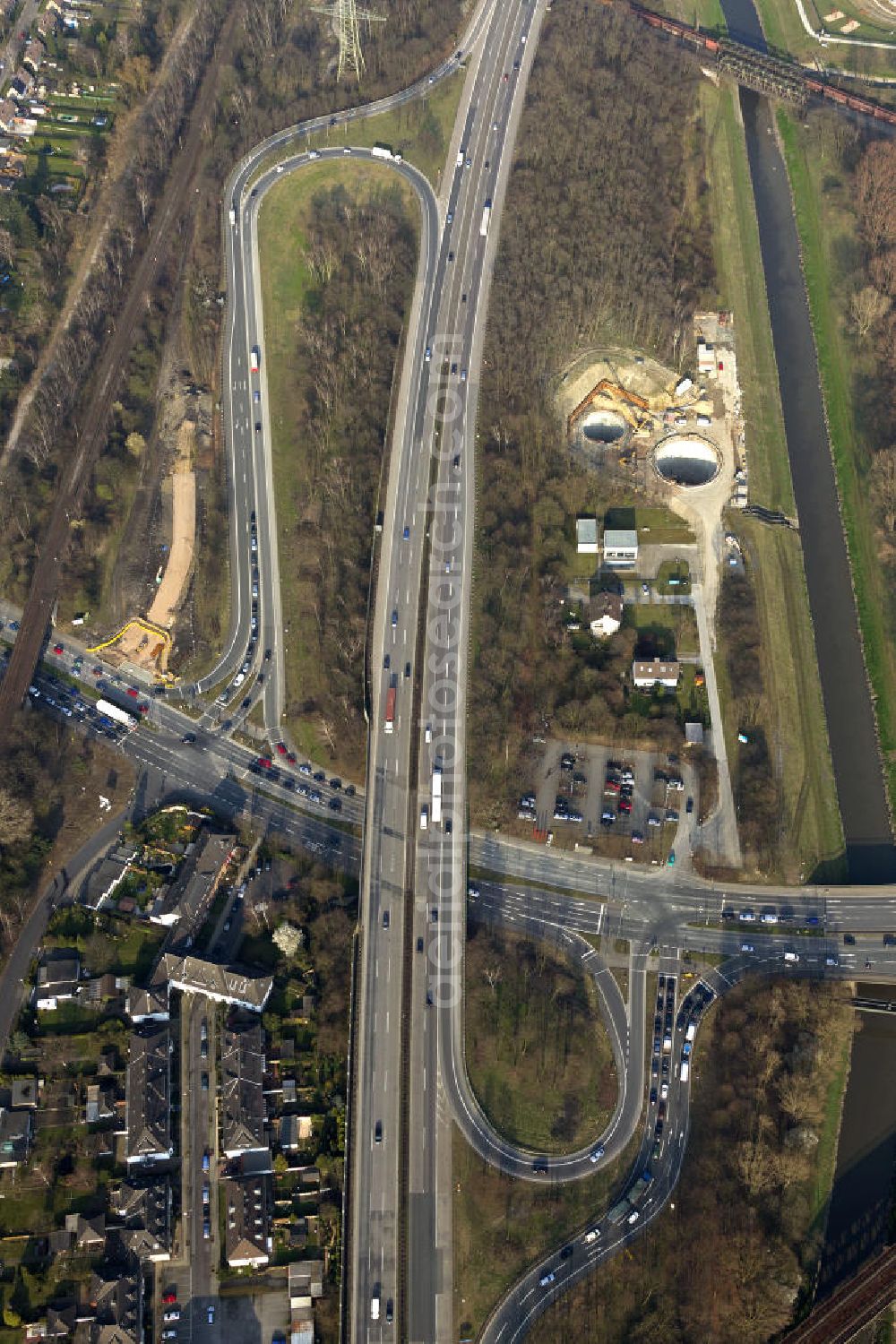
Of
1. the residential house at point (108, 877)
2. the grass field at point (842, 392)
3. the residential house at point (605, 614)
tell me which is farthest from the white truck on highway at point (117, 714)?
the grass field at point (842, 392)

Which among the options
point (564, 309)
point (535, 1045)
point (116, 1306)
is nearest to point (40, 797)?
point (116, 1306)

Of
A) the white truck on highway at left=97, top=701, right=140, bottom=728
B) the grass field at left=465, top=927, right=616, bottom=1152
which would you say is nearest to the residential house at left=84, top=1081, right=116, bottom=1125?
the grass field at left=465, top=927, right=616, bottom=1152

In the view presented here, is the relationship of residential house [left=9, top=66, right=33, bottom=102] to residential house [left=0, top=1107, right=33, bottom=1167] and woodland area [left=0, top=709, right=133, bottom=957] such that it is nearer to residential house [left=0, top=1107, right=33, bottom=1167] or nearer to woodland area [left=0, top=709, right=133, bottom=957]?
woodland area [left=0, top=709, right=133, bottom=957]

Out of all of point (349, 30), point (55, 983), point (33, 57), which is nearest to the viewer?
point (55, 983)

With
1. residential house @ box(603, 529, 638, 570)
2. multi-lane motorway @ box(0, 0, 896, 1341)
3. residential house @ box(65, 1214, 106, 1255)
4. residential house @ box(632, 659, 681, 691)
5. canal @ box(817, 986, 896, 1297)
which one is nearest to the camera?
residential house @ box(65, 1214, 106, 1255)

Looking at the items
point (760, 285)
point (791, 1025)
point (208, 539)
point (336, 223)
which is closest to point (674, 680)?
point (791, 1025)

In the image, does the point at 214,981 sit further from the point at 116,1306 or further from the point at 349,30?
the point at 349,30
